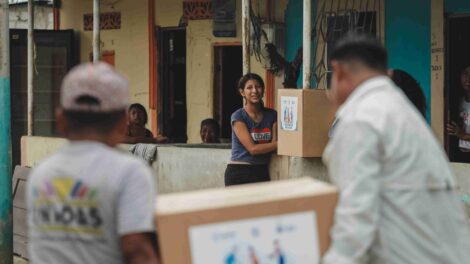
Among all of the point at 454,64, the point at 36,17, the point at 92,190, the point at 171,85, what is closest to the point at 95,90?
the point at 92,190

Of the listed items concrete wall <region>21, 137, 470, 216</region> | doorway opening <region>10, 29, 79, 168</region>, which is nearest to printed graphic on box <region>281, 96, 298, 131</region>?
concrete wall <region>21, 137, 470, 216</region>

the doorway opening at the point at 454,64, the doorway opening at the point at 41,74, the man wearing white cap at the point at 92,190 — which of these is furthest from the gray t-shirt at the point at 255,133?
the doorway opening at the point at 41,74

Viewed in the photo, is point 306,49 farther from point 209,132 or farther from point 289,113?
point 209,132

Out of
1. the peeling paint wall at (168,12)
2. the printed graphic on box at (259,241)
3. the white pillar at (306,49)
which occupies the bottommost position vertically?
the printed graphic on box at (259,241)

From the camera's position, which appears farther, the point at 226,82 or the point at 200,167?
the point at 226,82

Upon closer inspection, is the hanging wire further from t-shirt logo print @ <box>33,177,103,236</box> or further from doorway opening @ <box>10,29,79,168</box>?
t-shirt logo print @ <box>33,177,103,236</box>

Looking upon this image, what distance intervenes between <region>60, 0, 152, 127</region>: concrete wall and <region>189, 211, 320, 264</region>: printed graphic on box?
11.1 metres

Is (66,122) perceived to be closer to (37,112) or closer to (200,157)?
(200,157)

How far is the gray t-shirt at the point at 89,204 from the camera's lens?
312cm

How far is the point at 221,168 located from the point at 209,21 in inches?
160

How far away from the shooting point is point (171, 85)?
14.4 meters

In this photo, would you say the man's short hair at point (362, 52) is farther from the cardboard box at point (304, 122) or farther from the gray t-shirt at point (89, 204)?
the cardboard box at point (304, 122)

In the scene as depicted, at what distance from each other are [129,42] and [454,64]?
5761mm

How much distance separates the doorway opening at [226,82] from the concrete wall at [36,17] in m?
3.68
